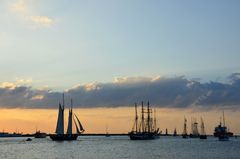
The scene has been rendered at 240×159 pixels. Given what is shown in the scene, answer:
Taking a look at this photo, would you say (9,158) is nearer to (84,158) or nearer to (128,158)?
(84,158)

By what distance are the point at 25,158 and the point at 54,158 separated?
717cm

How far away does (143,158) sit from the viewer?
115 metres

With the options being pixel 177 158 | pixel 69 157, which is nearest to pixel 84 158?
pixel 69 157

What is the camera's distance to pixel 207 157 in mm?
118875

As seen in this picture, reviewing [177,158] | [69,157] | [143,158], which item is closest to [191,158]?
[177,158]

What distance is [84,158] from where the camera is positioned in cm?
11688

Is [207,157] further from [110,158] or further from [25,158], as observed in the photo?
[25,158]

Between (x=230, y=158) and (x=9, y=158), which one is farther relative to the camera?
(x=9, y=158)

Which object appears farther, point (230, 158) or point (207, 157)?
point (207, 157)

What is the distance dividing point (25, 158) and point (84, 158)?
1457cm

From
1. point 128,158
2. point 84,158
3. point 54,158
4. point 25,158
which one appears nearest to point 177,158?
point 128,158

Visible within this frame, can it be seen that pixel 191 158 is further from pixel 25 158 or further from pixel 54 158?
pixel 25 158

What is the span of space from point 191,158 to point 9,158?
146 feet

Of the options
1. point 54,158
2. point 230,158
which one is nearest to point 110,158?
point 54,158
